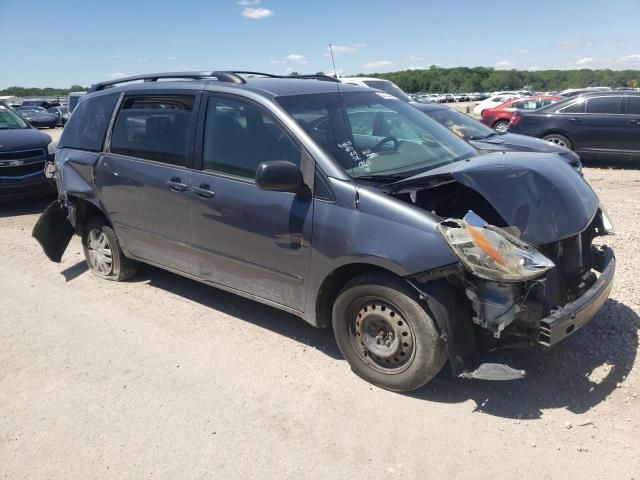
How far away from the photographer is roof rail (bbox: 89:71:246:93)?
4193 mm

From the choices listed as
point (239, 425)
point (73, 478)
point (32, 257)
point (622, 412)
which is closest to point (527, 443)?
point (622, 412)

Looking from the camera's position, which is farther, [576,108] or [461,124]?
[576,108]

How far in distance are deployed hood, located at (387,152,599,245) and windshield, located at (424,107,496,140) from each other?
4.76 meters

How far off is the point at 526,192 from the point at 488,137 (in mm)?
5365

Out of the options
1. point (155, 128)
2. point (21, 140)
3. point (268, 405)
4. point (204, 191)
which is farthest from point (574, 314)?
point (21, 140)

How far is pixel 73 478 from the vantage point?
2.70m

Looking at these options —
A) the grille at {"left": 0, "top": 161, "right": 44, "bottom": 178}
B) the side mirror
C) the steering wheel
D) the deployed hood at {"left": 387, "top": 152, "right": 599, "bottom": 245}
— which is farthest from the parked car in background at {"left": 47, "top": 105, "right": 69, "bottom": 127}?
the deployed hood at {"left": 387, "top": 152, "right": 599, "bottom": 245}

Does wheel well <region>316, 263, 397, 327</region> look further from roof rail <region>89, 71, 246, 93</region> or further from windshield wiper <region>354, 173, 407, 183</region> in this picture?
roof rail <region>89, 71, 246, 93</region>

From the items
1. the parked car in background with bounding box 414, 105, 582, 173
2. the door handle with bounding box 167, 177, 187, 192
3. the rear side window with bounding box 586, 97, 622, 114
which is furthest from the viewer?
the rear side window with bounding box 586, 97, 622, 114

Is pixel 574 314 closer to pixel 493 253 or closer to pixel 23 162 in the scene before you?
pixel 493 253

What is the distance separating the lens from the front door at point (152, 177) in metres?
4.18

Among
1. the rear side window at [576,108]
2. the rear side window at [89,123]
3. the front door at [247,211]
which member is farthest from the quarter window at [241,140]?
the rear side window at [576,108]

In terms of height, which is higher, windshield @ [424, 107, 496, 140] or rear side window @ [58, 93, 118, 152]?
rear side window @ [58, 93, 118, 152]

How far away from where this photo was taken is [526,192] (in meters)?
3.31
